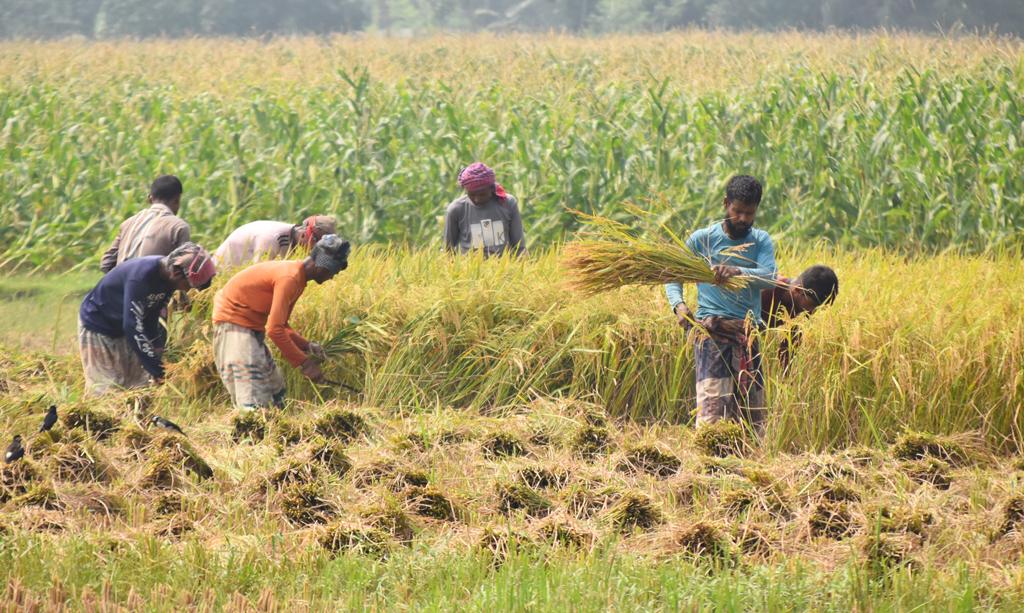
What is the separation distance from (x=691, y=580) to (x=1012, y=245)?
23.9ft

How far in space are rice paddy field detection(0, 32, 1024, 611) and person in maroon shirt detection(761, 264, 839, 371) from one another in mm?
98

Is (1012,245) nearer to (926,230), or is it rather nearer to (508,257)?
(926,230)

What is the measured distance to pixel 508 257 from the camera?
326 inches

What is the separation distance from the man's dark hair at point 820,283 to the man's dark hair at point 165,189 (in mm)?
4099

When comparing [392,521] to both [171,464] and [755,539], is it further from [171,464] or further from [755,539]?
[755,539]

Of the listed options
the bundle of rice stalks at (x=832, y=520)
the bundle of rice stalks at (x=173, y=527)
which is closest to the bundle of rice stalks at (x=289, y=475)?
the bundle of rice stalks at (x=173, y=527)

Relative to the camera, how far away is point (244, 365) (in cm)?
711

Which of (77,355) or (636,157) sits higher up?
(636,157)

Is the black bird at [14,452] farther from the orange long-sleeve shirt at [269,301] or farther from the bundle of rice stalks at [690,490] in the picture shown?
the bundle of rice stalks at [690,490]

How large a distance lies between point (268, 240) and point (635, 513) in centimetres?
374

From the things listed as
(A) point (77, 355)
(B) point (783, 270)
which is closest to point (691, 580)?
(B) point (783, 270)

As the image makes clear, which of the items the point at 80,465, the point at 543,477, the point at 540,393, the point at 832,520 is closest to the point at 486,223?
the point at 540,393

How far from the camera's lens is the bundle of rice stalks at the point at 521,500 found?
221 inches

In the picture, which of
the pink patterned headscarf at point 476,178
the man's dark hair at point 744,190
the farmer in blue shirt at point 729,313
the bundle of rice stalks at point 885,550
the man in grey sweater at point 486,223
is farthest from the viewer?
the man in grey sweater at point 486,223
